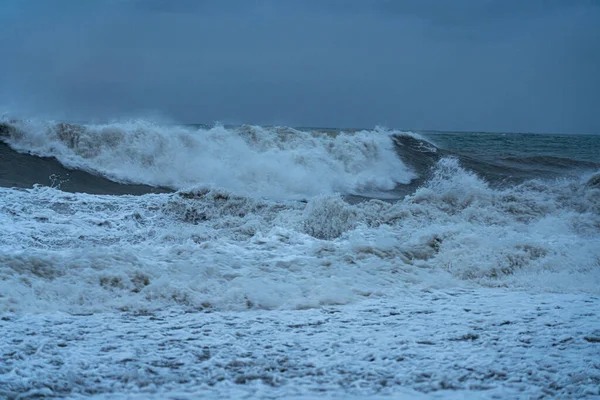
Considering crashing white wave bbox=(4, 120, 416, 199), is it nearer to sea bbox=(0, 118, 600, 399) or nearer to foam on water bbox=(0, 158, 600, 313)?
sea bbox=(0, 118, 600, 399)

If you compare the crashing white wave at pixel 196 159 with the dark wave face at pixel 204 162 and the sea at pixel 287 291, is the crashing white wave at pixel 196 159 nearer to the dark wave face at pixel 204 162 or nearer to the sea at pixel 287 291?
the dark wave face at pixel 204 162

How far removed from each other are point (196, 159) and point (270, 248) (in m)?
6.34

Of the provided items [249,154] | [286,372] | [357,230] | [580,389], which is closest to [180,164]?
[249,154]

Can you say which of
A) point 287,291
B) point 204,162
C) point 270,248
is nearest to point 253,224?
point 270,248

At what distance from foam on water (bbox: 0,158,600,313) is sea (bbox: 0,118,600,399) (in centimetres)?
2

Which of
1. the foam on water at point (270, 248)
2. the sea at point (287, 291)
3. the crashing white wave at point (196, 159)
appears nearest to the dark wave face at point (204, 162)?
the crashing white wave at point (196, 159)

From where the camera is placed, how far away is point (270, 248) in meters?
5.93

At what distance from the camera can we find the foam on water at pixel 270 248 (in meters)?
4.49

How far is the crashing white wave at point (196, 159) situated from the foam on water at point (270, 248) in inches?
78.2

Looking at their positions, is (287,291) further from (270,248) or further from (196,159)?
(196,159)

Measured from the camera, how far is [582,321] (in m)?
3.98

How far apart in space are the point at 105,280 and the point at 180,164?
7.14 metres

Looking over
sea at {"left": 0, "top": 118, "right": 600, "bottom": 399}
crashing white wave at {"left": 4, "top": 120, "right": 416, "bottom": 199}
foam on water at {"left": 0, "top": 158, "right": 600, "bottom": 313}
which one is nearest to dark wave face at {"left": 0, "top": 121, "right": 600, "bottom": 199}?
crashing white wave at {"left": 4, "top": 120, "right": 416, "bottom": 199}

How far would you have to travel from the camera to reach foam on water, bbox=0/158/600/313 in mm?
4492
